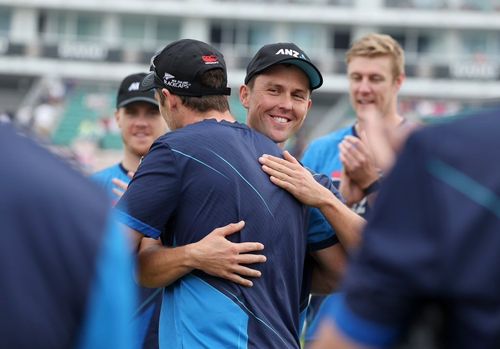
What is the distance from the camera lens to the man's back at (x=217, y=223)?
144 inches

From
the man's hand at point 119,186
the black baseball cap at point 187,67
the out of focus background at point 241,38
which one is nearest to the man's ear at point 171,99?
the black baseball cap at point 187,67

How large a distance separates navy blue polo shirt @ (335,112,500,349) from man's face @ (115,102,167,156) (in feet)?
13.7

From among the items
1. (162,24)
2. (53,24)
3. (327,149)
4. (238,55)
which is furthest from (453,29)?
(327,149)

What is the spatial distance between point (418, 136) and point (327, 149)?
4.01 meters

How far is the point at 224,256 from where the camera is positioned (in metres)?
3.69

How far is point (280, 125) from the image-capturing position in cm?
473

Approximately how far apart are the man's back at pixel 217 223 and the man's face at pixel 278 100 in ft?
2.52

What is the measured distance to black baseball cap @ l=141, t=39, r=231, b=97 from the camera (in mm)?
3975

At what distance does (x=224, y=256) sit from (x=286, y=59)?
111cm

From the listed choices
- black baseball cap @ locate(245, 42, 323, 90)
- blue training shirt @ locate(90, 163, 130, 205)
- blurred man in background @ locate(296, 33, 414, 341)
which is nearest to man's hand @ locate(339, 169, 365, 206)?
blurred man in background @ locate(296, 33, 414, 341)

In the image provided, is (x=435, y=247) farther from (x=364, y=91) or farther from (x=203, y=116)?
(x=364, y=91)

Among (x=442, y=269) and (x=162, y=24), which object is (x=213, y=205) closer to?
(x=442, y=269)

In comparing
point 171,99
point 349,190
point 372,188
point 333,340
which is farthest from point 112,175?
point 333,340

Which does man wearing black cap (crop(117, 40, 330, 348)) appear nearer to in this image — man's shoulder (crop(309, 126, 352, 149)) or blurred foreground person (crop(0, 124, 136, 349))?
blurred foreground person (crop(0, 124, 136, 349))
